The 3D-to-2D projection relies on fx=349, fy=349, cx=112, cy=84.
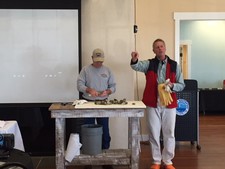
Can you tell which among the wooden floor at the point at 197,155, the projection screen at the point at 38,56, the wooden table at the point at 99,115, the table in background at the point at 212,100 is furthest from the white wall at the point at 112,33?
the table in background at the point at 212,100

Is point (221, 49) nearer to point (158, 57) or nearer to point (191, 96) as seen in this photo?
point (191, 96)

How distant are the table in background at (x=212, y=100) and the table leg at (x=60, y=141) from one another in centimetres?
612

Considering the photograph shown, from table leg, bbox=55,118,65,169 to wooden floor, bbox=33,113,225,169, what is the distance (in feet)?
2.42

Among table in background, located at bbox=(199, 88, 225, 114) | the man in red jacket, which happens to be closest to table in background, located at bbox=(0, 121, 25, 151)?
the man in red jacket

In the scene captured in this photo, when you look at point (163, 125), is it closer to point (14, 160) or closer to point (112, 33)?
point (112, 33)

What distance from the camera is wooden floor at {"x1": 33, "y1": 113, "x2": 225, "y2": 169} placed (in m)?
4.46

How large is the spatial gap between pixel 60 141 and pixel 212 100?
6341 millimetres

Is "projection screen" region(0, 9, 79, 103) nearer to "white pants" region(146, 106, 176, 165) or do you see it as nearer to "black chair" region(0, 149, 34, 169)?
"white pants" region(146, 106, 176, 165)

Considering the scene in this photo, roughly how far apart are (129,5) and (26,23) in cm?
141

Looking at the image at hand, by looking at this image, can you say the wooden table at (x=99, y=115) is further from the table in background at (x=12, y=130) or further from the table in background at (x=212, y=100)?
the table in background at (x=212, y=100)

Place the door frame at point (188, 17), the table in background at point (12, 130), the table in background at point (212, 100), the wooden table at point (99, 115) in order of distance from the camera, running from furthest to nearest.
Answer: the table in background at point (212, 100) < the door frame at point (188, 17) < the wooden table at point (99, 115) < the table in background at point (12, 130)

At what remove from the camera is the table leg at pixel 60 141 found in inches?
142

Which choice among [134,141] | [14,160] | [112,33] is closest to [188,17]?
[112,33]

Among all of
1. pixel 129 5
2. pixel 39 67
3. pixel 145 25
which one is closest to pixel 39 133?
pixel 39 67
